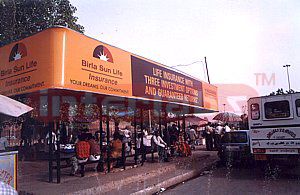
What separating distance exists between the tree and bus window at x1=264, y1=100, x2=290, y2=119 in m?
9.69

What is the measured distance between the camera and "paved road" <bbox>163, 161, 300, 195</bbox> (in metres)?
7.00

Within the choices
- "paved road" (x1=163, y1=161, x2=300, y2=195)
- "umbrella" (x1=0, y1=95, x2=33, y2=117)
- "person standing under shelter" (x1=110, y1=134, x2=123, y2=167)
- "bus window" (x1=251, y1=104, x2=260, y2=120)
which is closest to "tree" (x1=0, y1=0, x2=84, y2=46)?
"person standing under shelter" (x1=110, y1=134, x2=123, y2=167)

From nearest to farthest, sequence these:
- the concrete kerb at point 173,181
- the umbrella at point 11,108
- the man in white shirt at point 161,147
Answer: the umbrella at point 11,108 → the concrete kerb at point 173,181 → the man in white shirt at point 161,147

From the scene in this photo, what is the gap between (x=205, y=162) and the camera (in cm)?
1191

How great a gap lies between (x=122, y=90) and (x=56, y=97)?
5.99 feet

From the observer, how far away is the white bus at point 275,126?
8234 millimetres

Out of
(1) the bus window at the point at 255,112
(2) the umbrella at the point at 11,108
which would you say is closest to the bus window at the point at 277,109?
(1) the bus window at the point at 255,112

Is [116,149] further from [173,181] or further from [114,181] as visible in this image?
[173,181]

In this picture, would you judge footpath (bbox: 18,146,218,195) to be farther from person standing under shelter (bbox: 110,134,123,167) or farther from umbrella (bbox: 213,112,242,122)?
umbrella (bbox: 213,112,242,122)

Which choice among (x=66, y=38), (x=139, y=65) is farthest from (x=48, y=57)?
(x=139, y=65)

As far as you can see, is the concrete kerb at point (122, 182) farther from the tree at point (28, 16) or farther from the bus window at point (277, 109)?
the tree at point (28, 16)

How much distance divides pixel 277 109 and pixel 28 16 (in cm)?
1110

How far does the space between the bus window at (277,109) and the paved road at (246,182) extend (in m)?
1.98

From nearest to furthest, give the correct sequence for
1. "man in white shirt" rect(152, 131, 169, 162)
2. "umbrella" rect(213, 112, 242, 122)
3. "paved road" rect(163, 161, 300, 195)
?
"paved road" rect(163, 161, 300, 195) < "man in white shirt" rect(152, 131, 169, 162) < "umbrella" rect(213, 112, 242, 122)
